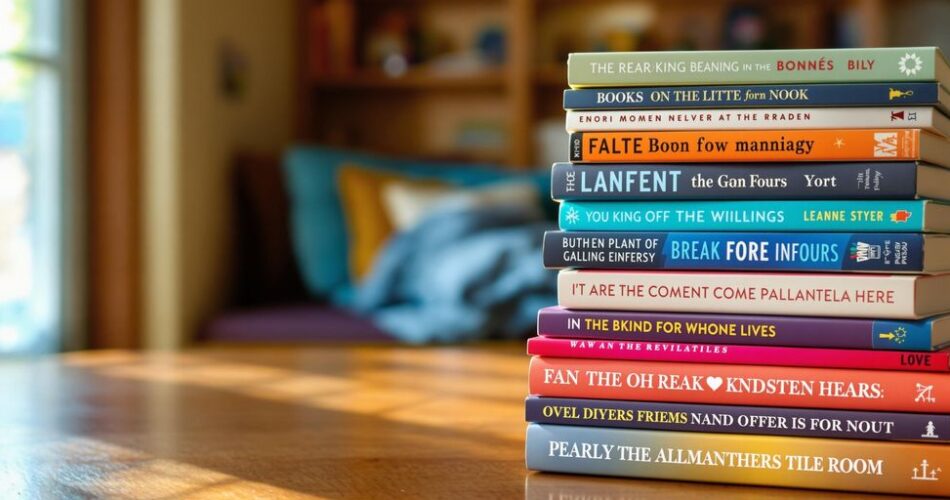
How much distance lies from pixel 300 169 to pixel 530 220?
2.48ft

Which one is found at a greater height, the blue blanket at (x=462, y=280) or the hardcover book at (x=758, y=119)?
the hardcover book at (x=758, y=119)

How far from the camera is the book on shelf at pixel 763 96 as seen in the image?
0.80 m

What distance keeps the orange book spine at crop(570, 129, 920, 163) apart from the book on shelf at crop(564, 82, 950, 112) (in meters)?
0.02

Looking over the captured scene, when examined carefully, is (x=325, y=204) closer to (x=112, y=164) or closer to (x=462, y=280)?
(x=112, y=164)

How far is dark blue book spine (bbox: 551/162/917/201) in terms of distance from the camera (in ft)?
2.59

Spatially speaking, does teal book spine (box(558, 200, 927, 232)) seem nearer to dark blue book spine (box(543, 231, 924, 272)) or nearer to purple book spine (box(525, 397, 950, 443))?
dark blue book spine (box(543, 231, 924, 272))

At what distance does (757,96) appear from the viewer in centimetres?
82

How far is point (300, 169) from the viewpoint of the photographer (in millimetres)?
3438

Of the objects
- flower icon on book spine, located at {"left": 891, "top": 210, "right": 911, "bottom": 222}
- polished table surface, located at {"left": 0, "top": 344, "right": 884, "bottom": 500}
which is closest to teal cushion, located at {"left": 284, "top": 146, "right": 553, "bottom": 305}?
polished table surface, located at {"left": 0, "top": 344, "right": 884, "bottom": 500}

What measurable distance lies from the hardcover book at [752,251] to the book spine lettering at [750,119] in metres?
0.08

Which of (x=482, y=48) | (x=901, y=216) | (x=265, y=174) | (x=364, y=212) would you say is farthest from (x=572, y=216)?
(x=482, y=48)

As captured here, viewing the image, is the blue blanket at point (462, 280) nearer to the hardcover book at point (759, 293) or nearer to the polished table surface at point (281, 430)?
the polished table surface at point (281, 430)

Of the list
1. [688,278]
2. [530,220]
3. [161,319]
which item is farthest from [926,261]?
[161,319]

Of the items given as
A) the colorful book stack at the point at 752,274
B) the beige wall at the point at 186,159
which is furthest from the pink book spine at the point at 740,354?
the beige wall at the point at 186,159
